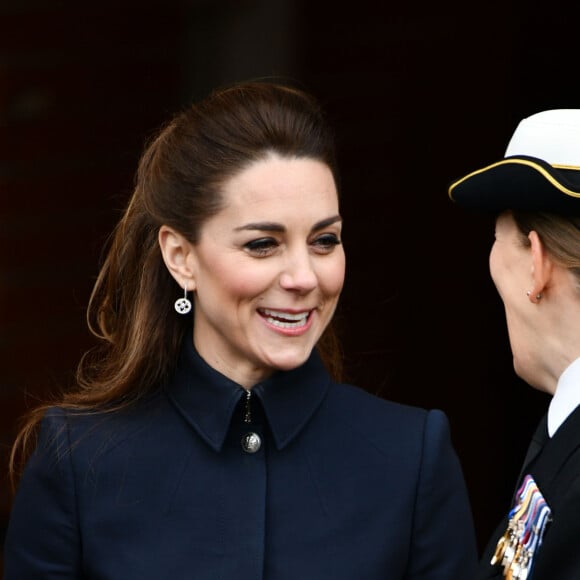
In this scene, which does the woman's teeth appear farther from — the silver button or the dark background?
the dark background

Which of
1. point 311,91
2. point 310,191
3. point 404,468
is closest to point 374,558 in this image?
point 404,468

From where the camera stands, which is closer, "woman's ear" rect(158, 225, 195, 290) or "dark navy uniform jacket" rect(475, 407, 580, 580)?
"dark navy uniform jacket" rect(475, 407, 580, 580)

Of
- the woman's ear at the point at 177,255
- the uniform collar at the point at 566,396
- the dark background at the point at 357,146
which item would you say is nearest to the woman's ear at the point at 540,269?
the uniform collar at the point at 566,396

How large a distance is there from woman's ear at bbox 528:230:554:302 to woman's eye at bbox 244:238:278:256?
0.67m

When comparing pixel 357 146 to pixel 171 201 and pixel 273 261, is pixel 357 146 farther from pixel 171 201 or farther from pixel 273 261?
pixel 273 261

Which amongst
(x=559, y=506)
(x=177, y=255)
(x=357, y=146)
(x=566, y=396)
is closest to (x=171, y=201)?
(x=177, y=255)

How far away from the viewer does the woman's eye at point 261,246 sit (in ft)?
9.59

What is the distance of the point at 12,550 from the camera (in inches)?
122

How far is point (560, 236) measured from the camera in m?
2.38

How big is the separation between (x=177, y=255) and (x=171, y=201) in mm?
107

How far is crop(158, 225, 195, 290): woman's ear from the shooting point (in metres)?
3.06

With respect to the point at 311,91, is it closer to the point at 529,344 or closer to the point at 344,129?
the point at 344,129

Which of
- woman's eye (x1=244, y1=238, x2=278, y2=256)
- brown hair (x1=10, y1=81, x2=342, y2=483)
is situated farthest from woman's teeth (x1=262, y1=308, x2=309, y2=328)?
brown hair (x1=10, y1=81, x2=342, y2=483)

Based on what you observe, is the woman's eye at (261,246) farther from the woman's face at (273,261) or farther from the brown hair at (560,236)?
→ the brown hair at (560,236)
